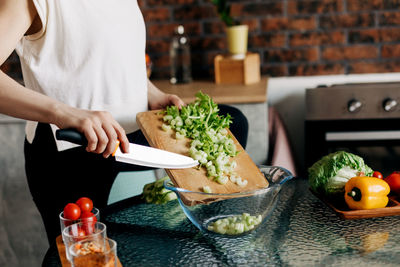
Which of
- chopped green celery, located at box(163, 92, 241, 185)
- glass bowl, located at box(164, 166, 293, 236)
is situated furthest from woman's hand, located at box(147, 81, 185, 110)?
glass bowl, located at box(164, 166, 293, 236)

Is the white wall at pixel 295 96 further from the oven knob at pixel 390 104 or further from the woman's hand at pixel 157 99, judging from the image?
the woman's hand at pixel 157 99

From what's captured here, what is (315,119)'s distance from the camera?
2484 millimetres

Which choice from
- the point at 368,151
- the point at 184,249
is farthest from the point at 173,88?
the point at 184,249

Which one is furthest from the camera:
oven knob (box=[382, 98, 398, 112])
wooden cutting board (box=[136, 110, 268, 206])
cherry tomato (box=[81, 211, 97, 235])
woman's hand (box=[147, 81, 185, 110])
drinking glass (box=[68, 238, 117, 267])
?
oven knob (box=[382, 98, 398, 112])

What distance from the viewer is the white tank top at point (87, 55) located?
1469 millimetres

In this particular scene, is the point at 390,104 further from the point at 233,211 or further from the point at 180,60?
the point at 233,211

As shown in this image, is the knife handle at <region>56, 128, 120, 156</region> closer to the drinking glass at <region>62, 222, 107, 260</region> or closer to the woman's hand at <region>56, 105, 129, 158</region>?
the woman's hand at <region>56, 105, 129, 158</region>

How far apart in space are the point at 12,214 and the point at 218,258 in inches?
73.5

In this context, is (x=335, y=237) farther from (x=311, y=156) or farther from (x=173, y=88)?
(x=173, y=88)

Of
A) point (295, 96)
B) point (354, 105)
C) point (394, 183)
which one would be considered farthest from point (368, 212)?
point (295, 96)

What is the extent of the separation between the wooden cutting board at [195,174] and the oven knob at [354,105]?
1.17 m

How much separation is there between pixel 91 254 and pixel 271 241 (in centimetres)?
39

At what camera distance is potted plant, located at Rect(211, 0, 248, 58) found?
2697 mm

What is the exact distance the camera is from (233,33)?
8.86 feet
